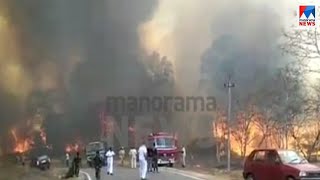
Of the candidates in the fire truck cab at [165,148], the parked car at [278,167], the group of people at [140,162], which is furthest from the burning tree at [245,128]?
the parked car at [278,167]

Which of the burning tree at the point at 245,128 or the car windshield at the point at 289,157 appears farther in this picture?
the burning tree at the point at 245,128

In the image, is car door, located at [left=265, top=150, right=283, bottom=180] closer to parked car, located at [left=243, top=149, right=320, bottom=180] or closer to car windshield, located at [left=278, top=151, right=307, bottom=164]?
parked car, located at [left=243, top=149, right=320, bottom=180]

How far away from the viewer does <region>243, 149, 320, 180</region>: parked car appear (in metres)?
19.7

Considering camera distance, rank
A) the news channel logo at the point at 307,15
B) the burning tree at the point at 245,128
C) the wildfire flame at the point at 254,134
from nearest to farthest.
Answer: the news channel logo at the point at 307,15, the wildfire flame at the point at 254,134, the burning tree at the point at 245,128

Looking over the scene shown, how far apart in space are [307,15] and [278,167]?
14.1 m

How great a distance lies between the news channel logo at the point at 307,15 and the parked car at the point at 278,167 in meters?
9.92

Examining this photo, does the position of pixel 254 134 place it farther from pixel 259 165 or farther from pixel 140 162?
pixel 259 165

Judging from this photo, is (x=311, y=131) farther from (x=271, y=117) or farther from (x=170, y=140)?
(x=170, y=140)

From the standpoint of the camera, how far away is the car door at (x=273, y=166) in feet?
67.6

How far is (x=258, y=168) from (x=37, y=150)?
57.3m

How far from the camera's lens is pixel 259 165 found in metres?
21.8

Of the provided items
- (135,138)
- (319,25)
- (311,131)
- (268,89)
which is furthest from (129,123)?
(319,25)

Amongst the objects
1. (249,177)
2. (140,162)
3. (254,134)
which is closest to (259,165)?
(249,177)

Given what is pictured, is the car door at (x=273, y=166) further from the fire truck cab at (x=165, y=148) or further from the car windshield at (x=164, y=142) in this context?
the car windshield at (x=164, y=142)
